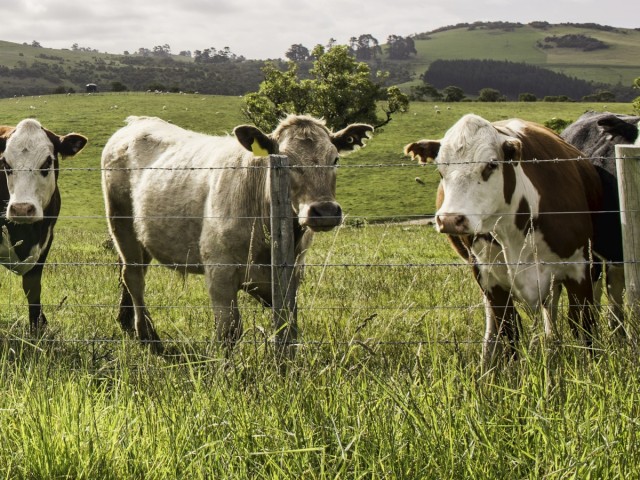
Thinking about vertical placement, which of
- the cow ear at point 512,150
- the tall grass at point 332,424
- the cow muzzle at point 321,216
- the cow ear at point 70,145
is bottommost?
the tall grass at point 332,424

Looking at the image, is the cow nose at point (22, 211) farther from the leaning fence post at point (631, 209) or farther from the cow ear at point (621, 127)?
the cow ear at point (621, 127)

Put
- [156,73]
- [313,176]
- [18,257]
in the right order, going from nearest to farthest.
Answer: [313,176]
[18,257]
[156,73]

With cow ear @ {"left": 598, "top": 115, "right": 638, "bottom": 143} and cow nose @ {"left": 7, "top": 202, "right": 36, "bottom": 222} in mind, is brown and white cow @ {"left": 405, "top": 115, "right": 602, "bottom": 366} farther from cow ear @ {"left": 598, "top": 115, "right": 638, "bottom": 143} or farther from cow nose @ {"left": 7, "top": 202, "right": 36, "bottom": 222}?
cow nose @ {"left": 7, "top": 202, "right": 36, "bottom": 222}

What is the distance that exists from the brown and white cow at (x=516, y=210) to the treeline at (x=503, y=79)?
16185 centimetres

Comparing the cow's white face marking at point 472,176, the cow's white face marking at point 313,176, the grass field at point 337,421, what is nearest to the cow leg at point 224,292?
the cow's white face marking at point 313,176

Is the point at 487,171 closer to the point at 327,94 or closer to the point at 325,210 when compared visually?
the point at 325,210

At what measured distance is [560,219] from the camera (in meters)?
5.97

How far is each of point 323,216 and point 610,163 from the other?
2897mm

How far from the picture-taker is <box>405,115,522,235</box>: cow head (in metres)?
5.53

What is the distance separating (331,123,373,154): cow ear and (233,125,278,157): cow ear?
0.70 metres

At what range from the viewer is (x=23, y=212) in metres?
7.56

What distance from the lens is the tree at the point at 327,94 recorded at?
3959 cm

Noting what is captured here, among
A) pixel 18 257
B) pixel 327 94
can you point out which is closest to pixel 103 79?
pixel 327 94

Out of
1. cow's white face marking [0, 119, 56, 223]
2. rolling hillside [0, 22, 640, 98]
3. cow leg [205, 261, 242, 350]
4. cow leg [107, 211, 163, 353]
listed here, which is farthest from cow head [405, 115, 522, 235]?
rolling hillside [0, 22, 640, 98]
